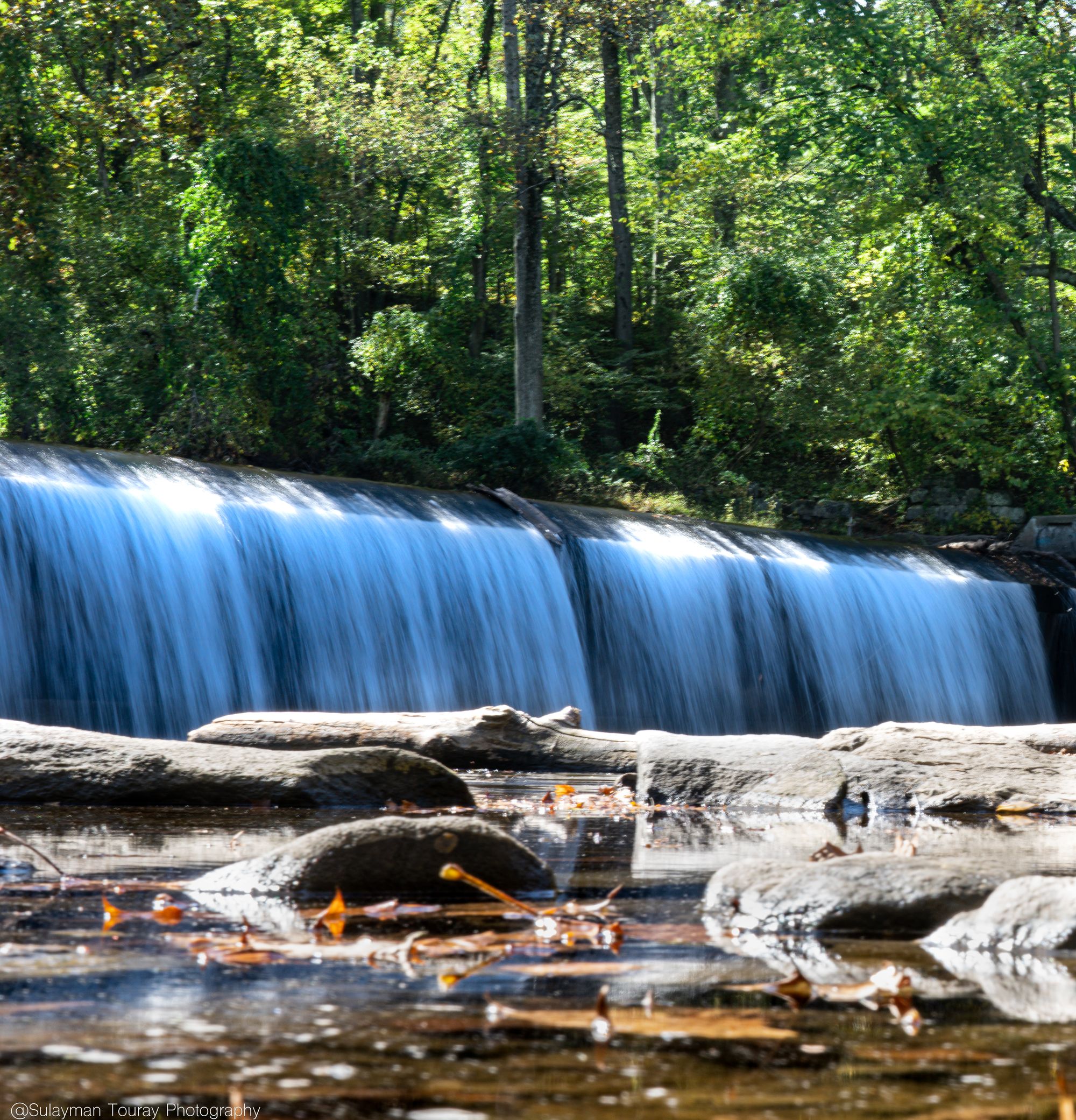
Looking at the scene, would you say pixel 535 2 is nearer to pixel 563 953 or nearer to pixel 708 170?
pixel 708 170

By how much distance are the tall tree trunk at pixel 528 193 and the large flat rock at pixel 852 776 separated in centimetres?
1559

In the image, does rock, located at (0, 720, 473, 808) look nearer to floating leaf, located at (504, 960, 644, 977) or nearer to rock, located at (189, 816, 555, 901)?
rock, located at (189, 816, 555, 901)

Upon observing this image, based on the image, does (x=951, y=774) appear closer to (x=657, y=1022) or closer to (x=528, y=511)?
(x=657, y=1022)

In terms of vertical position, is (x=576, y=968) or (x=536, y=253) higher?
(x=536, y=253)

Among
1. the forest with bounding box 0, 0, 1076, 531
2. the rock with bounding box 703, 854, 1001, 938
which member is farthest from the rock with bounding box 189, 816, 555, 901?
the forest with bounding box 0, 0, 1076, 531

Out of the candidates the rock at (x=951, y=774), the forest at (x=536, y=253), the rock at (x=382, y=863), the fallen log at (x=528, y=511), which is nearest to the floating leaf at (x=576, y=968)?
the rock at (x=382, y=863)

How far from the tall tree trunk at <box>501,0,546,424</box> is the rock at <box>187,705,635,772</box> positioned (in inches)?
573

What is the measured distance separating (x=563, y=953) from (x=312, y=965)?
71 centimetres

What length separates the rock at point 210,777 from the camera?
7695 millimetres

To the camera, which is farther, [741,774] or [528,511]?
[528,511]

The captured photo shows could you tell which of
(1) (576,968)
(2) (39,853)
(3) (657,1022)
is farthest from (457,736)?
(3) (657,1022)

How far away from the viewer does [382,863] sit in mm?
4801

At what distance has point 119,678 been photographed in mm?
12508

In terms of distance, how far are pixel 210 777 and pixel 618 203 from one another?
2444cm
